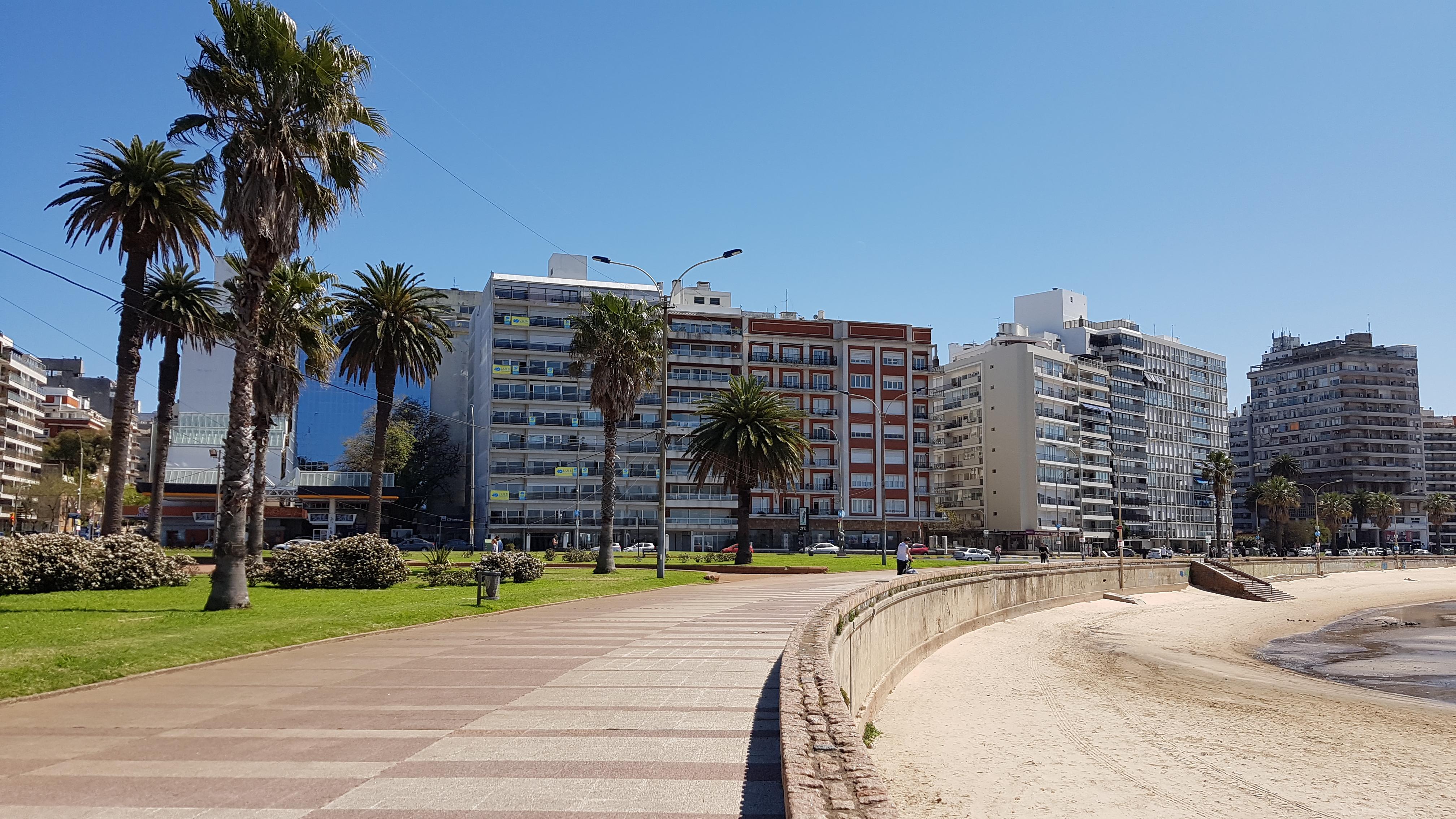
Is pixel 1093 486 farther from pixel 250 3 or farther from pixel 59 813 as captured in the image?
pixel 59 813

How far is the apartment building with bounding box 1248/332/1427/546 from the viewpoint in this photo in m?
156

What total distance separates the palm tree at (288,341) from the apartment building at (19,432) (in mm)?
71462

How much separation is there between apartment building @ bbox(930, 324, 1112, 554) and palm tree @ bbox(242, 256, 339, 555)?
78306 mm

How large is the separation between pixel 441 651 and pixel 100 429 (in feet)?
514

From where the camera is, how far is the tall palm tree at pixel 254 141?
72.8 feet

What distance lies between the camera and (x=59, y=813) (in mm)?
6820

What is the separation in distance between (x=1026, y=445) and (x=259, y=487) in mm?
90703

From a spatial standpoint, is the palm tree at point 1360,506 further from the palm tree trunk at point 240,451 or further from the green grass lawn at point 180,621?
the palm tree trunk at point 240,451

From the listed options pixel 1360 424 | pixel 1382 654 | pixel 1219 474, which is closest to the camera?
→ pixel 1382 654

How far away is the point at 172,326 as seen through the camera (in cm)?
4072

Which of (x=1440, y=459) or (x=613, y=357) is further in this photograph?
(x=1440, y=459)

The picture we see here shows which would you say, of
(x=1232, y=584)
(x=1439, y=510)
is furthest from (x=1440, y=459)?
(x=1232, y=584)

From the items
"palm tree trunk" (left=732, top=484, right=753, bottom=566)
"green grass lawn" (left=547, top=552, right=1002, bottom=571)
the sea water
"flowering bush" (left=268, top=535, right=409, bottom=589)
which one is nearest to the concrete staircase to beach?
the sea water

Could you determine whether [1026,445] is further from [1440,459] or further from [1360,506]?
[1440,459]
